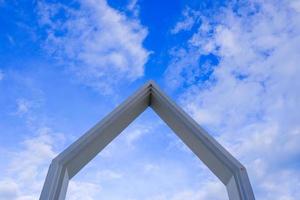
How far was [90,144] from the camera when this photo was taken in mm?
1126

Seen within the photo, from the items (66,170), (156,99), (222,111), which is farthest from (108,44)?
(66,170)

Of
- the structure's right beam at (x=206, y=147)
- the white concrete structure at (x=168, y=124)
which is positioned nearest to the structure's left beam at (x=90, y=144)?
the white concrete structure at (x=168, y=124)

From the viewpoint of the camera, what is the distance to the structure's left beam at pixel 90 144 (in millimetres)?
958

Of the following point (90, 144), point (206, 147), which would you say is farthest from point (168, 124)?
point (90, 144)

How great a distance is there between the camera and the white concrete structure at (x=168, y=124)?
38.4 inches

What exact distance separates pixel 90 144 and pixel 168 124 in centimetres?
51

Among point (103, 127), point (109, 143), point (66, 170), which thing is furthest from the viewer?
point (109, 143)

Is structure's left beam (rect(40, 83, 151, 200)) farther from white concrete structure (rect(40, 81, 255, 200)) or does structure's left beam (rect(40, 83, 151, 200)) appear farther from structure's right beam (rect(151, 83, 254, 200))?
structure's right beam (rect(151, 83, 254, 200))

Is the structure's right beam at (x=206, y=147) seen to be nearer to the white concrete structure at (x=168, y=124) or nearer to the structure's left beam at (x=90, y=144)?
the white concrete structure at (x=168, y=124)

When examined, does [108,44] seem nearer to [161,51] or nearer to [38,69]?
[161,51]

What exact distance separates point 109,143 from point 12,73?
0.92 metres

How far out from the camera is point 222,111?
6.31ft

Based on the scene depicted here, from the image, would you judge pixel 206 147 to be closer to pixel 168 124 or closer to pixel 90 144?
pixel 168 124

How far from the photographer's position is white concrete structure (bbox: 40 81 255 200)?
3.20 feet
